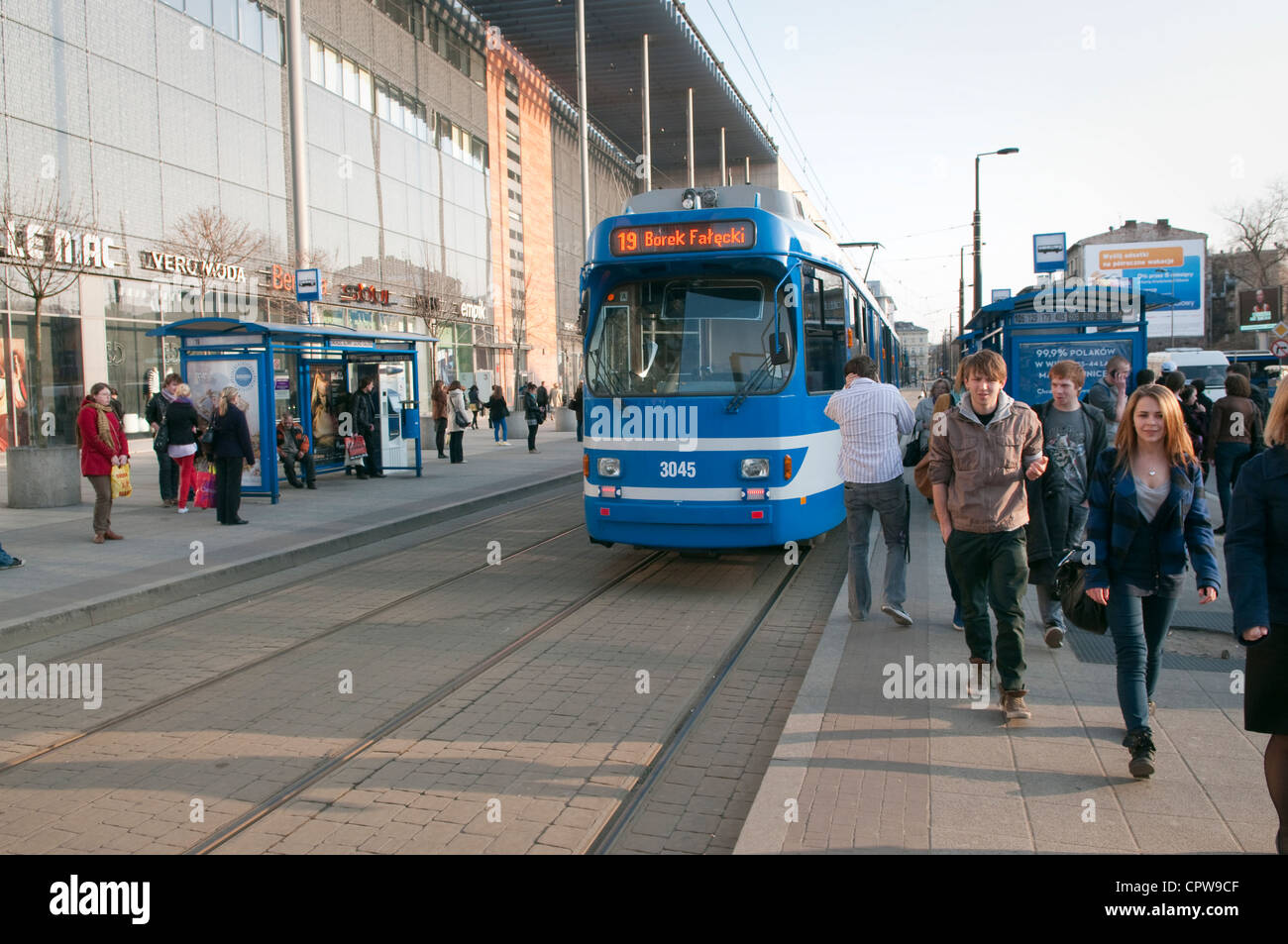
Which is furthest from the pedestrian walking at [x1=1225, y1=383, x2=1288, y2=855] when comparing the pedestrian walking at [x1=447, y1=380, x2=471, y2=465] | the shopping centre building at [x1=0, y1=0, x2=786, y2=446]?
the pedestrian walking at [x1=447, y1=380, x2=471, y2=465]

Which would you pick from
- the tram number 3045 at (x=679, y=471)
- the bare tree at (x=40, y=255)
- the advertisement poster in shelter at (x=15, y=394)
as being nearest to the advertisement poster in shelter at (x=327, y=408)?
the bare tree at (x=40, y=255)

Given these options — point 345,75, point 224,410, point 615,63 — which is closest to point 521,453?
point 224,410

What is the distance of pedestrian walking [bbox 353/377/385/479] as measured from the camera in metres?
19.1

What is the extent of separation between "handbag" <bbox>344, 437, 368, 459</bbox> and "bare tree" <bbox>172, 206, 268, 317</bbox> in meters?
8.32

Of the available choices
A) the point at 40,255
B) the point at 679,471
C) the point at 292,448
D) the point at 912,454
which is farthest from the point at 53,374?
the point at 912,454

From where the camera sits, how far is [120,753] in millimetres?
5297

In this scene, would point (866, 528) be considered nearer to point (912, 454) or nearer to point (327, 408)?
point (912, 454)

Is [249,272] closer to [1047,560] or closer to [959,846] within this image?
[1047,560]

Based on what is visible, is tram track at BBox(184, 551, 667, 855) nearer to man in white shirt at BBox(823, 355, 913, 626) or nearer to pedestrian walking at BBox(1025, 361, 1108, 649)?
man in white shirt at BBox(823, 355, 913, 626)

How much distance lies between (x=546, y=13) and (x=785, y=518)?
38.9m

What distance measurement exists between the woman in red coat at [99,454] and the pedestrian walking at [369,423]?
7.34 metres

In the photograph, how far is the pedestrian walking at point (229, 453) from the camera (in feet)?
42.1

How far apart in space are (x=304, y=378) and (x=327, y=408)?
1182 millimetres

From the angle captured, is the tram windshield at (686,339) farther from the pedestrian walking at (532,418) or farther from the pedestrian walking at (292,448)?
the pedestrian walking at (532,418)
